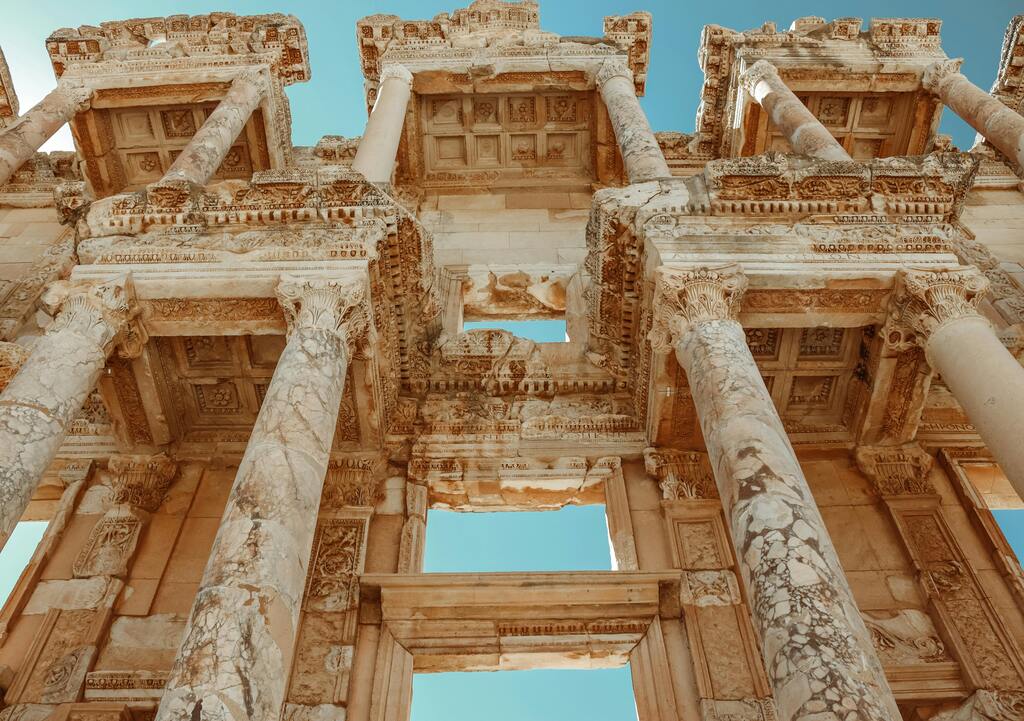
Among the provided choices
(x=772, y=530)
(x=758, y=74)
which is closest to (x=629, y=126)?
(x=758, y=74)

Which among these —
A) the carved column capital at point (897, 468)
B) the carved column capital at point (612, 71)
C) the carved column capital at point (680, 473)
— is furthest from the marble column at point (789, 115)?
the carved column capital at point (680, 473)

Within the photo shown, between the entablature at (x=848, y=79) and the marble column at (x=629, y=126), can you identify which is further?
the entablature at (x=848, y=79)

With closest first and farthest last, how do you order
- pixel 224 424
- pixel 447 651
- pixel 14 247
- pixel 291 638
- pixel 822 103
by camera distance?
pixel 291 638 → pixel 447 651 → pixel 224 424 → pixel 14 247 → pixel 822 103

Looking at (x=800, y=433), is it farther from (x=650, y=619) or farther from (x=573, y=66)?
(x=573, y=66)

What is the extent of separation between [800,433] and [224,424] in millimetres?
8049

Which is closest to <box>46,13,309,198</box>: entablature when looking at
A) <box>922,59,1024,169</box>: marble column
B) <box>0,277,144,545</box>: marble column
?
<box>0,277,144,545</box>: marble column

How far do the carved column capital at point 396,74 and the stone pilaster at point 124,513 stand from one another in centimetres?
876

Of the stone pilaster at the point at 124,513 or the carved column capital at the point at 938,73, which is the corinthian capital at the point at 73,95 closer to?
the stone pilaster at the point at 124,513

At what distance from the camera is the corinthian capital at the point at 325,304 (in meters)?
8.40

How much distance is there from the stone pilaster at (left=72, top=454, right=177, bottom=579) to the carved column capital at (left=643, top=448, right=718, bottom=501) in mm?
6415

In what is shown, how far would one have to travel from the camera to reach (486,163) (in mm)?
16953

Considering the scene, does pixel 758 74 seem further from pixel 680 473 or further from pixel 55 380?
pixel 55 380

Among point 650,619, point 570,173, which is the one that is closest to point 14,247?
point 570,173

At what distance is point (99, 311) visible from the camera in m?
8.50
